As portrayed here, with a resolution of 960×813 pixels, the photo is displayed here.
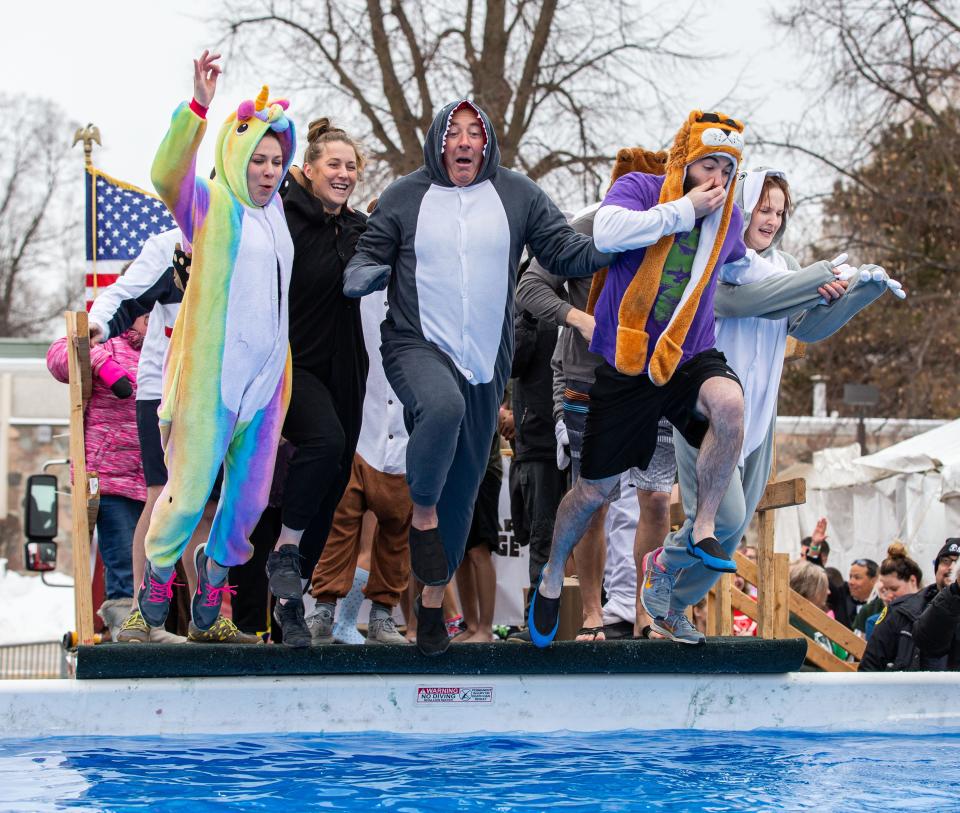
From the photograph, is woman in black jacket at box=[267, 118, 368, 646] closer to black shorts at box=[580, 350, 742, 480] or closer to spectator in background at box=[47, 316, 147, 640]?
black shorts at box=[580, 350, 742, 480]

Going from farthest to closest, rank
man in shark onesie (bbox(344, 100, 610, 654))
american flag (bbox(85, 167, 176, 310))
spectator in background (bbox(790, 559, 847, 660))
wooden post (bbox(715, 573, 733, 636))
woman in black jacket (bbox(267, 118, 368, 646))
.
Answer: spectator in background (bbox(790, 559, 847, 660)), american flag (bbox(85, 167, 176, 310)), wooden post (bbox(715, 573, 733, 636)), woman in black jacket (bbox(267, 118, 368, 646)), man in shark onesie (bbox(344, 100, 610, 654))

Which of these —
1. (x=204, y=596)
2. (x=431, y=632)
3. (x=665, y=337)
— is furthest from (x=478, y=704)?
(x=665, y=337)

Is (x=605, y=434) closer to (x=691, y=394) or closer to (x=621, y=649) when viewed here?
(x=691, y=394)

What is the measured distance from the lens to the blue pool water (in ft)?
13.5

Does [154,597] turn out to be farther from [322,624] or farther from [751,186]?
[751,186]

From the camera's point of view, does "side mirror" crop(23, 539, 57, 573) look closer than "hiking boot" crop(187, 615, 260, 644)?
No

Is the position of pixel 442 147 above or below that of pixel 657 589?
above

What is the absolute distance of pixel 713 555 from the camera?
5.30 metres

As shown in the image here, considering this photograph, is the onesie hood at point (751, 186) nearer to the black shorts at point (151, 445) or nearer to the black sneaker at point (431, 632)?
the black sneaker at point (431, 632)

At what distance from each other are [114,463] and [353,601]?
149 cm

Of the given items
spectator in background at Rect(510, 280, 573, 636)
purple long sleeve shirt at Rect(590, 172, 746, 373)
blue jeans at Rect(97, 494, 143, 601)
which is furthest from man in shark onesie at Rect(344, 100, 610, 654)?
blue jeans at Rect(97, 494, 143, 601)

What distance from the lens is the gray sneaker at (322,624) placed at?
592 cm

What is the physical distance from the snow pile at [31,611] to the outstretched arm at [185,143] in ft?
44.3

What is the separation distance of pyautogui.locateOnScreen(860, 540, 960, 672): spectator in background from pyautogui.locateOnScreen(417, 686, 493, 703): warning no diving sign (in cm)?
252
